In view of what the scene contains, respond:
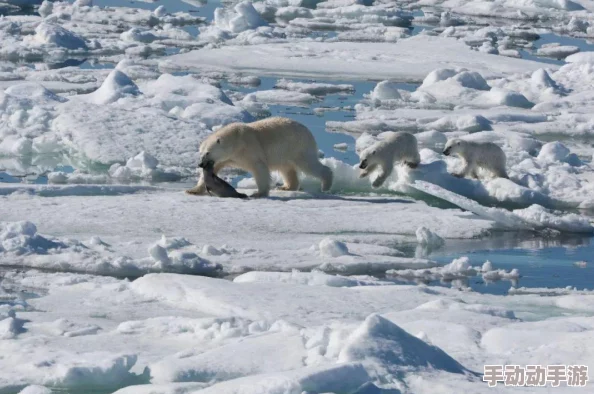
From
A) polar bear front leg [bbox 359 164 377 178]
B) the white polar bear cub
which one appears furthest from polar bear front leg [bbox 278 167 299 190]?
the white polar bear cub

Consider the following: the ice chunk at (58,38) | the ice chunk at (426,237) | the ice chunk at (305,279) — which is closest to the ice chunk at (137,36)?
the ice chunk at (58,38)

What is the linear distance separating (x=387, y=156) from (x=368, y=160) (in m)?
0.18

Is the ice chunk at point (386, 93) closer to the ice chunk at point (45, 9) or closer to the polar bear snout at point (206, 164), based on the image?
the polar bear snout at point (206, 164)

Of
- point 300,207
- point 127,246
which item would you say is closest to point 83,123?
point 300,207

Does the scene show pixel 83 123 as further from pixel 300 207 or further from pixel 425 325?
pixel 425 325

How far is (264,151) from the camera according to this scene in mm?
7766

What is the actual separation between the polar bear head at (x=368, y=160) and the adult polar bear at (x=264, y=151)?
12.7 inches

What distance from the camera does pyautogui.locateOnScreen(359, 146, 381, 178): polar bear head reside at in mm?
8227

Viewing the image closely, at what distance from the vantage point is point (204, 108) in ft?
34.9

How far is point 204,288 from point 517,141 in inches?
213

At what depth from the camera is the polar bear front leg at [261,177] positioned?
302 inches

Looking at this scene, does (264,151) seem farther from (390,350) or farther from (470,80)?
(470,80)

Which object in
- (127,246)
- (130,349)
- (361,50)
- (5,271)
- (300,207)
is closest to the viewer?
(130,349)

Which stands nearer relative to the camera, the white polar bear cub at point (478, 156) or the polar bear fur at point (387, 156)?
the polar bear fur at point (387, 156)
